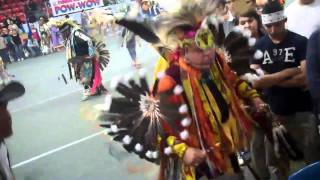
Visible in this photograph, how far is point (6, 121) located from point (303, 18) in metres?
1.46

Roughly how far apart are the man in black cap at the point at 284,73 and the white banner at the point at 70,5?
2.53 feet

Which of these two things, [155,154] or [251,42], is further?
[251,42]

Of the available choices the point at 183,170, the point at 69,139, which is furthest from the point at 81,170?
the point at 183,170

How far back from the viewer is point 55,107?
66.9 inches

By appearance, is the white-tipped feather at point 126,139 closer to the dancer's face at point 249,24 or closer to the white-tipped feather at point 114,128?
the white-tipped feather at point 114,128

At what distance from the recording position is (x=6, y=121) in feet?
5.17

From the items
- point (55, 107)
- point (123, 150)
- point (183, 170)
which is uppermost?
point (55, 107)

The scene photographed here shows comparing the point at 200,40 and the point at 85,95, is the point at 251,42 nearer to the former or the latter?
the point at 200,40

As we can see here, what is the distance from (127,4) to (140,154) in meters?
0.60

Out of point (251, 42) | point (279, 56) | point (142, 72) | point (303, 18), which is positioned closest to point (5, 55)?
point (142, 72)

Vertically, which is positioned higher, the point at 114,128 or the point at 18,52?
the point at 18,52

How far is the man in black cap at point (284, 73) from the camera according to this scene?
6.93 feet

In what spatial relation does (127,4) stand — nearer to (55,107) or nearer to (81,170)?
(55,107)

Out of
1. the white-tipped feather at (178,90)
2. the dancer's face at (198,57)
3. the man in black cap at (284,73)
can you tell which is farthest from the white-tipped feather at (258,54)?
the white-tipped feather at (178,90)
